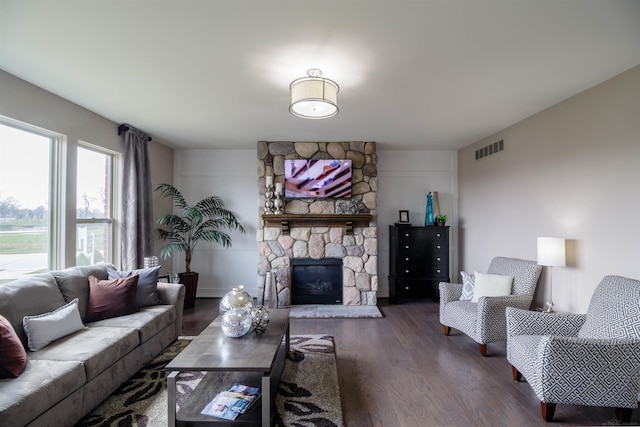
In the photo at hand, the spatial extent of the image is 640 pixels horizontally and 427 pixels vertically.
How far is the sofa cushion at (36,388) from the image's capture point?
4.91 feet

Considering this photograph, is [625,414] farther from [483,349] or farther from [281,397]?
[281,397]

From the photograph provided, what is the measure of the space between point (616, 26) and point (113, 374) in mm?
4020

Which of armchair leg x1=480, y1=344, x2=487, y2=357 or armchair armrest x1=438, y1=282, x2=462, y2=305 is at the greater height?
armchair armrest x1=438, y1=282, x2=462, y2=305

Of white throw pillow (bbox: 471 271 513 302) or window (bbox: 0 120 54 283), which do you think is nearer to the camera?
window (bbox: 0 120 54 283)

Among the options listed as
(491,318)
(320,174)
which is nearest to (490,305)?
(491,318)

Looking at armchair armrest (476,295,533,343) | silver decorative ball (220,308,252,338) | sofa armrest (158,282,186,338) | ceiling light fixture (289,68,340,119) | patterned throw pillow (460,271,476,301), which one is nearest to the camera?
silver decorative ball (220,308,252,338)

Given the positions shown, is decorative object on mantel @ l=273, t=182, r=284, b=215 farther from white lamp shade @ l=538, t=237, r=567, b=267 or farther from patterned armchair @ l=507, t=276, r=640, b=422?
patterned armchair @ l=507, t=276, r=640, b=422

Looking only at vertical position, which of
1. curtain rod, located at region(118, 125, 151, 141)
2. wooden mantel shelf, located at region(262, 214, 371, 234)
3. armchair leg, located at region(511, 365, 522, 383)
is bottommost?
armchair leg, located at region(511, 365, 522, 383)

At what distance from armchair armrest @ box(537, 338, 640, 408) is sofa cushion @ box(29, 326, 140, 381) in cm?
292

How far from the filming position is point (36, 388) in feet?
5.34

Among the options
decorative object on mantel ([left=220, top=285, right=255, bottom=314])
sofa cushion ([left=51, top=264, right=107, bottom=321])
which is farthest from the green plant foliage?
decorative object on mantel ([left=220, top=285, right=255, bottom=314])

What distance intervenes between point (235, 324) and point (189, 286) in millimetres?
2661

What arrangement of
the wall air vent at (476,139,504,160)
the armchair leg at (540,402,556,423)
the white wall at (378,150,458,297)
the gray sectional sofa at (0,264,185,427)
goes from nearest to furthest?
the gray sectional sofa at (0,264,185,427), the armchair leg at (540,402,556,423), the wall air vent at (476,139,504,160), the white wall at (378,150,458,297)

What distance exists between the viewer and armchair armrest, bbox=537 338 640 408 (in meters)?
1.89
